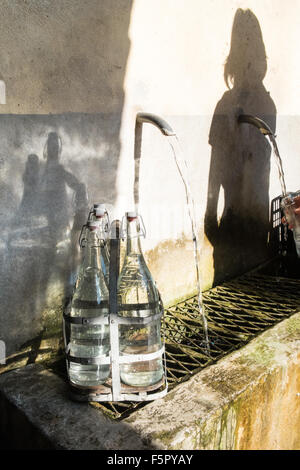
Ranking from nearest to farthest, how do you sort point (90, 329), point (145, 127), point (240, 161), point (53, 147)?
point (90, 329) → point (53, 147) → point (145, 127) → point (240, 161)

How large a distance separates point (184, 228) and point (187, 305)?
517mm

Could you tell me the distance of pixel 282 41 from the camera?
3641 millimetres

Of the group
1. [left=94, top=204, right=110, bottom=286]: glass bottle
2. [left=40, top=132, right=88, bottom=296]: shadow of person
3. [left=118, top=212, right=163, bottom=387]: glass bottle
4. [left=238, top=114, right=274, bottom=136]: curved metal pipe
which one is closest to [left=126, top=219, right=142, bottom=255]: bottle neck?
[left=118, top=212, right=163, bottom=387]: glass bottle

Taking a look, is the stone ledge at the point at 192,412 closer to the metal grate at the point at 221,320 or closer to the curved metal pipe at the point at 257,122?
the metal grate at the point at 221,320

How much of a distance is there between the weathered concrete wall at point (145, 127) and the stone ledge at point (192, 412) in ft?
1.11

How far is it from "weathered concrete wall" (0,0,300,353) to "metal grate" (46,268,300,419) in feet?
0.68

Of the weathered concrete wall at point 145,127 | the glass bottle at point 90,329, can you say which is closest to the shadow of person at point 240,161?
→ the weathered concrete wall at point 145,127

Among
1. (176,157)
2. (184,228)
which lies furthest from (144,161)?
(184,228)

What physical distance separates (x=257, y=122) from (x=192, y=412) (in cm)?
226

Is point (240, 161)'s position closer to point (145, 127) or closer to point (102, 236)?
point (145, 127)

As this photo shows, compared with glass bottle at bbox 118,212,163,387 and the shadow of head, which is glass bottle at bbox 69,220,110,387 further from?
the shadow of head

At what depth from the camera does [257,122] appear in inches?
121

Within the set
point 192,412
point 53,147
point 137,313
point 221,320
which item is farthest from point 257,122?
point 192,412

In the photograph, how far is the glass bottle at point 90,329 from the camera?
5.14 feet
